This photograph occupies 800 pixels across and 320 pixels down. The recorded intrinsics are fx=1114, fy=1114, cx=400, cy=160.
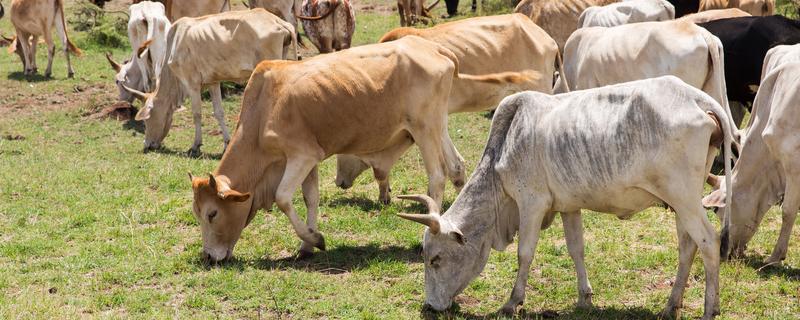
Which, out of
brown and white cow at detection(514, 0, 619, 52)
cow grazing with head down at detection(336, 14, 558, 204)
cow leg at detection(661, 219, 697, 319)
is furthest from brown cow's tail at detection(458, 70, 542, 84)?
brown and white cow at detection(514, 0, 619, 52)

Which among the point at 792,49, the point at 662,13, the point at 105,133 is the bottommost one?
the point at 105,133

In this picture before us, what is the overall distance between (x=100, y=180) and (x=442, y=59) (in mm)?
4180

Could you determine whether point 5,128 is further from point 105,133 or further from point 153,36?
point 153,36

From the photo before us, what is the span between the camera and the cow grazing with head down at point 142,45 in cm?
1522

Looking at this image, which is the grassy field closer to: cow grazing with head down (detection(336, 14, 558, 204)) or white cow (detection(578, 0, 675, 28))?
cow grazing with head down (detection(336, 14, 558, 204))

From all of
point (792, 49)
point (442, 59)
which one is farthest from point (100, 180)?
point (792, 49)

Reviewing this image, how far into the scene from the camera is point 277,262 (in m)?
8.22

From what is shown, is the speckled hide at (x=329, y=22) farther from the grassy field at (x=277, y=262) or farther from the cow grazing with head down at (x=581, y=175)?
the cow grazing with head down at (x=581, y=175)

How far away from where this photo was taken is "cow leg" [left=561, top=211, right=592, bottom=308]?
23.1 ft

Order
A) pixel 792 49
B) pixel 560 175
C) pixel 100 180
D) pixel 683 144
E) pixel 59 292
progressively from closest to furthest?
1. pixel 683 144
2. pixel 560 175
3. pixel 59 292
4. pixel 792 49
5. pixel 100 180

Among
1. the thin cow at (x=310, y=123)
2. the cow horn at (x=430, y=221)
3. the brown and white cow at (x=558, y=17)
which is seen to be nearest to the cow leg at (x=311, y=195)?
the thin cow at (x=310, y=123)

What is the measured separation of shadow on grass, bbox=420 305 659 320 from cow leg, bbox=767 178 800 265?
1545 millimetres

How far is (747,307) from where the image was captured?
696cm

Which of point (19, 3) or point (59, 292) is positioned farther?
point (19, 3)
